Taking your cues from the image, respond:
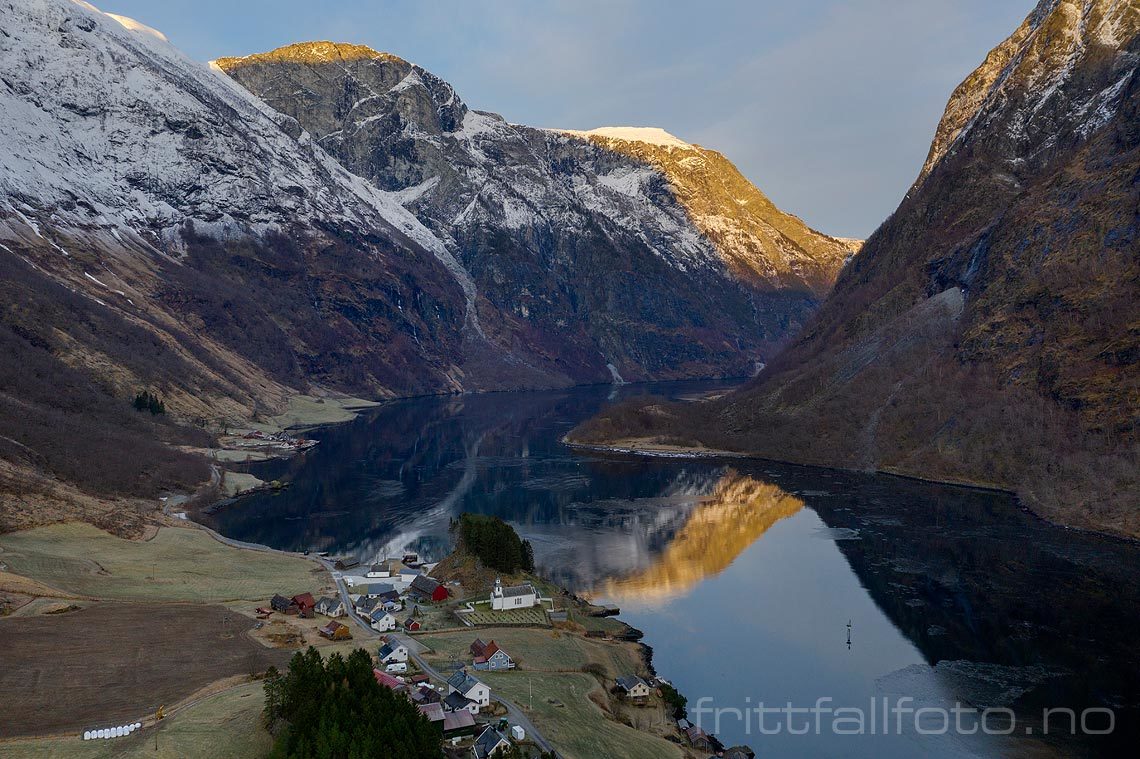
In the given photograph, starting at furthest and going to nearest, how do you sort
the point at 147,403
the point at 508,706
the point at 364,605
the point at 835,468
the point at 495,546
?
the point at 835,468 < the point at 147,403 < the point at 495,546 < the point at 364,605 < the point at 508,706

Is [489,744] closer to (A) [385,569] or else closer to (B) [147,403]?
(A) [385,569]

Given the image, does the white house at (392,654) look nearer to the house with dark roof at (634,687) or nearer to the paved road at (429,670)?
the paved road at (429,670)

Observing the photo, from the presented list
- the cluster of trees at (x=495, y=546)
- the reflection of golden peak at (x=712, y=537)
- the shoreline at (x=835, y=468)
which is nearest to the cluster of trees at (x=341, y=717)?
the cluster of trees at (x=495, y=546)

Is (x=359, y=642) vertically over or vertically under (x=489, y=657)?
over

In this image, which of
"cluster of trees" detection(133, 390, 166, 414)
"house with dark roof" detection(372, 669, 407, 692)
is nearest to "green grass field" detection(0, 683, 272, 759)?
"house with dark roof" detection(372, 669, 407, 692)

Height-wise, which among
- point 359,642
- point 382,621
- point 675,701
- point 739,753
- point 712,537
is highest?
point 712,537

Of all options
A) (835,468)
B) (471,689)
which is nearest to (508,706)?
(471,689)

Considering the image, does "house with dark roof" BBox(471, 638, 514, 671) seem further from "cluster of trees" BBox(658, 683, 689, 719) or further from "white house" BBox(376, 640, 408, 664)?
"cluster of trees" BBox(658, 683, 689, 719)

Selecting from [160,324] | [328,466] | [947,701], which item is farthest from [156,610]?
[160,324]
